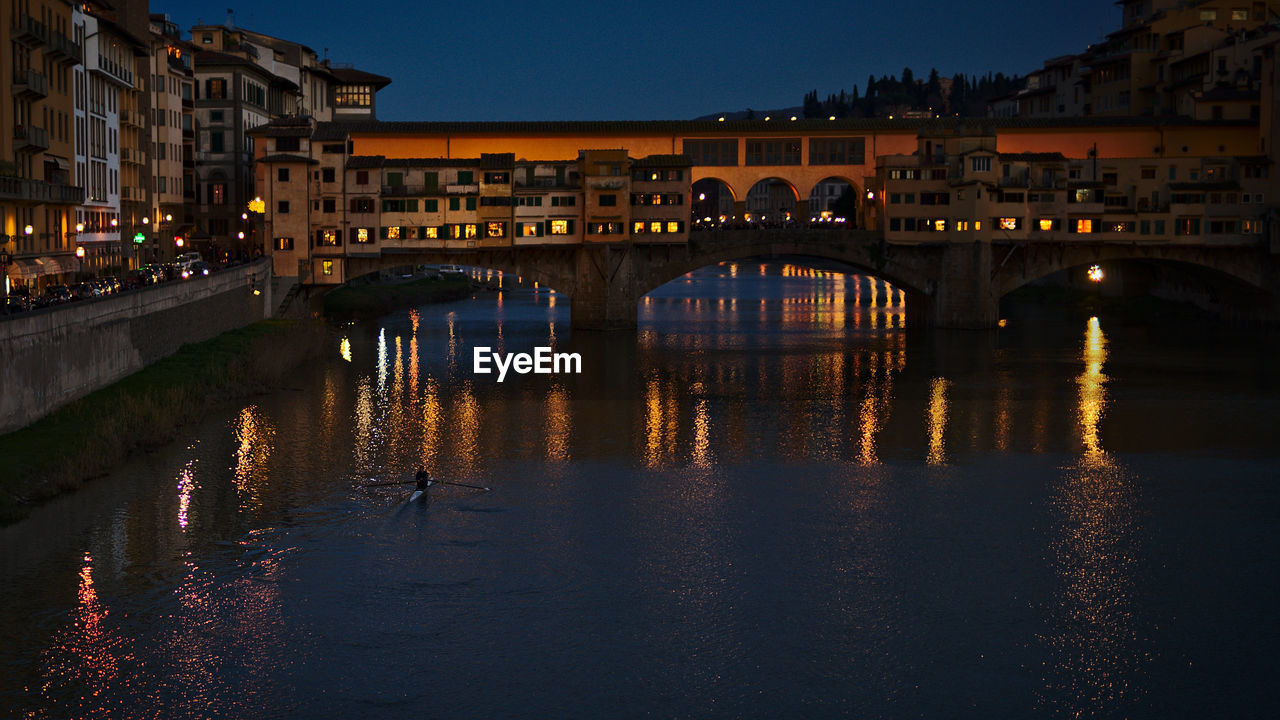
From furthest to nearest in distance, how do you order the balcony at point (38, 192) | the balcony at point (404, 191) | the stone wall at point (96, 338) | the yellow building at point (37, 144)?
the balcony at point (404, 191) → the yellow building at point (37, 144) → the balcony at point (38, 192) → the stone wall at point (96, 338)

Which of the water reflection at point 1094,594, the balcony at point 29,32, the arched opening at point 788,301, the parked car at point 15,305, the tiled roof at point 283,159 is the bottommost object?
the water reflection at point 1094,594

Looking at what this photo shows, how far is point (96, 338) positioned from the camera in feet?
114

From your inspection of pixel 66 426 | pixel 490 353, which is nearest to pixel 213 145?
pixel 490 353

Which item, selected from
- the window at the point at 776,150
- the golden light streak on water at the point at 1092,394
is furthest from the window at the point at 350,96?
the golden light streak on water at the point at 1092,394

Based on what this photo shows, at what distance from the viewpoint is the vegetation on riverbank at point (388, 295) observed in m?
77.2

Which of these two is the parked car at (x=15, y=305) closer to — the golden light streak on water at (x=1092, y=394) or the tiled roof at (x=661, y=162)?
the golden light streak on water at (x=1092, y=394)

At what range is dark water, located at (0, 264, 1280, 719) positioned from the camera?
19656 mm

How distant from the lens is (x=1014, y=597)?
23.5 metres

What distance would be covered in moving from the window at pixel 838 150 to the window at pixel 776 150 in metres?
0.88

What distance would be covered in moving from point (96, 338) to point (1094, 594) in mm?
24830

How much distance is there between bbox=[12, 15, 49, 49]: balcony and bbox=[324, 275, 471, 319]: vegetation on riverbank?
29.2 meters

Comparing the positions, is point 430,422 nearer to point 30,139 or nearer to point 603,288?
point 30,139

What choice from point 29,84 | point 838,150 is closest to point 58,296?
point 29,84

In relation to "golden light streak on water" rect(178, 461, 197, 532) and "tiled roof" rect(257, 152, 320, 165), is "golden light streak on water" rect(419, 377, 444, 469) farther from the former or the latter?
"tiled roof" rect(257, 152, 320, 165)
